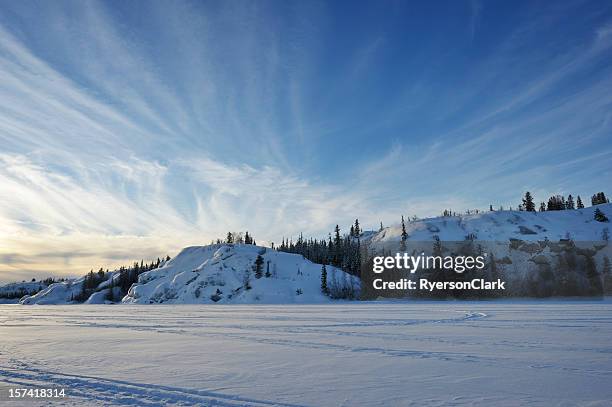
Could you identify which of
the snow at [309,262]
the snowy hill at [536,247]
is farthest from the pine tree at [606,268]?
the snow at [309,262]

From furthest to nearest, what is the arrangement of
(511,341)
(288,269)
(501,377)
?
(288,269) < (511,341) < (501,377)

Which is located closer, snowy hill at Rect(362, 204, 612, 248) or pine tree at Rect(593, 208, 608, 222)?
A: snowy hill at Rect(362, 204, 612, 248)

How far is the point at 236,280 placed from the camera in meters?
142

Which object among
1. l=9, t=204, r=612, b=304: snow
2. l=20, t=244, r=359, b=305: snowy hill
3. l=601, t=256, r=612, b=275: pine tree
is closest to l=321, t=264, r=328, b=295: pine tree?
l=20, t=244, r=359, b=305: snowy hill

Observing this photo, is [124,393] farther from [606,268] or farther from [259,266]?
[606,268]

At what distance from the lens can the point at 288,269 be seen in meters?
149

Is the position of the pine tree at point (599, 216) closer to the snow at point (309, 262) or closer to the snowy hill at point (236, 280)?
the snow at point (309, 262)

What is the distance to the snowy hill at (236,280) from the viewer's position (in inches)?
5044

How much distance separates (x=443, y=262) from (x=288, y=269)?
191 feet

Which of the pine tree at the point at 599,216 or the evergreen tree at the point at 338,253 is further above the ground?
the pine tree at the point at 599,216

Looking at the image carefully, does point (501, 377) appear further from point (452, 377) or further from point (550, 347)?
point (550, 347)

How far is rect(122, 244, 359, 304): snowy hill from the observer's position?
128125 mm

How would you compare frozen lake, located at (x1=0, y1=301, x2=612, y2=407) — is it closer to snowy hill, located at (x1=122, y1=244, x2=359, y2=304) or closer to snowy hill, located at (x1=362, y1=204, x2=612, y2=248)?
snowy hill, located at (x1=122, y1=244, x2=359, y2=304)

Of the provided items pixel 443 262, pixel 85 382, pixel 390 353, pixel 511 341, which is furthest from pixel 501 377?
pixel 443 262
